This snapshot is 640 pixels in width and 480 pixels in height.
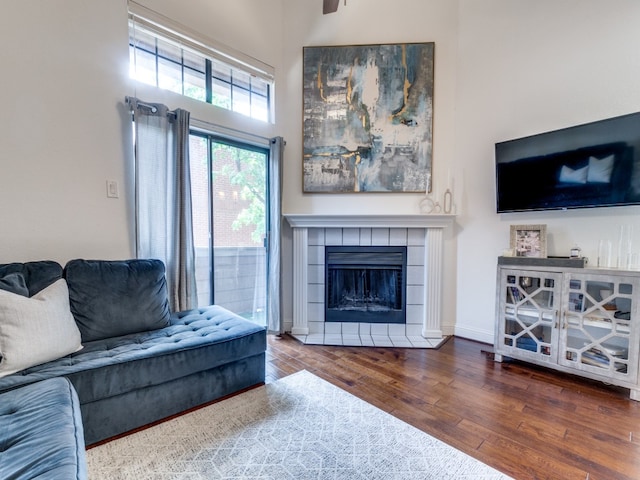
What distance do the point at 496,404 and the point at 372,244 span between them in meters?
1.71

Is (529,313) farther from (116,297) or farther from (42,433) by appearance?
(116,297)

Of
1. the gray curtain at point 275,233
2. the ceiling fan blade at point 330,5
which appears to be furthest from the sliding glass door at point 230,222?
the ceiling fan blade at point 330,5

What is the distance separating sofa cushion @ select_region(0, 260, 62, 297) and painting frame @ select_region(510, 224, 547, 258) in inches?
136

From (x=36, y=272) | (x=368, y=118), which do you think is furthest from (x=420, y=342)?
(x=36, y=272)

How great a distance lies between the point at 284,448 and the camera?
146 centimetres

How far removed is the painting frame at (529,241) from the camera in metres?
2.38

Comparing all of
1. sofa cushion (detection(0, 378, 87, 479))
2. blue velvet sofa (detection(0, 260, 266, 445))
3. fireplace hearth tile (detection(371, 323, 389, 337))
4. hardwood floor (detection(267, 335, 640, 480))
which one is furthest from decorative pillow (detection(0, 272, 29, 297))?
fireplace hearth tile (detection(371, 323, 389, 337))

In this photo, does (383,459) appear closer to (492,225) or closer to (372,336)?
(372,336)

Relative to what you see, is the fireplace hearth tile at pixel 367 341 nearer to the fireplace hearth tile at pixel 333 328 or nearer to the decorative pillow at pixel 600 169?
the fireplace hearth tile at pixel 333 328

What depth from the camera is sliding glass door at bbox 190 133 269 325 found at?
2.64 meters

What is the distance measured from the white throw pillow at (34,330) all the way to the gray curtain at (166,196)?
2.30 ft

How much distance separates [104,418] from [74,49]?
7.76ft

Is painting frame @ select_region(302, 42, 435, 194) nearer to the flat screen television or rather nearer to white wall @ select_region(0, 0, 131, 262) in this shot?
the flat screen television

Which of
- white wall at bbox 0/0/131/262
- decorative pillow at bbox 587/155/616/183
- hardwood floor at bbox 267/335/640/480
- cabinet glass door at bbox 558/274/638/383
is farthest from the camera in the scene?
decorative pillow at bbox 587/155/616/183
